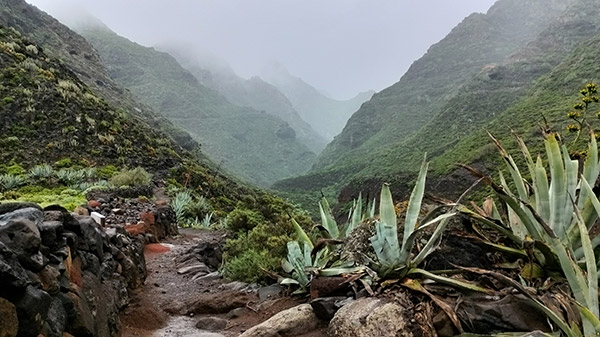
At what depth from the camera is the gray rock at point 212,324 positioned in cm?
507

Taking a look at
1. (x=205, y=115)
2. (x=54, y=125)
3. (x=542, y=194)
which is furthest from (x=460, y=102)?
(x=205, y=115)

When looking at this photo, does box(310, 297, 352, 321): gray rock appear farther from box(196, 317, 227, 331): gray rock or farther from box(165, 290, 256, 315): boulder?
box(165, 290, 256, 315): boulder

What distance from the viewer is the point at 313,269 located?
453 centimetres

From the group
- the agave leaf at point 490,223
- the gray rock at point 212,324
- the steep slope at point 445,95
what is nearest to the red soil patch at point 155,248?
the gray rock at point 212,324

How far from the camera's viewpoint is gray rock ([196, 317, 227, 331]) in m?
5.07

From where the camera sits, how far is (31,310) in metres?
2.94

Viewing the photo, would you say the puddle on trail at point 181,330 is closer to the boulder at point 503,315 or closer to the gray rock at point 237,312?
the gray rock at point 237,312

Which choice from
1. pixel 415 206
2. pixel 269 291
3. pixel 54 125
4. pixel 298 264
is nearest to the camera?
pixel 415 206

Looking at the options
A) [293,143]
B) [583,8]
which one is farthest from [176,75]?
[583,8]

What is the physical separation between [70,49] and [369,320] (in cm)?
6168

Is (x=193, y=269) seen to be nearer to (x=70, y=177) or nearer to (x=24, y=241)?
(x=24, y=241)

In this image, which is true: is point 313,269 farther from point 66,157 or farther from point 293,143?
point 293,143

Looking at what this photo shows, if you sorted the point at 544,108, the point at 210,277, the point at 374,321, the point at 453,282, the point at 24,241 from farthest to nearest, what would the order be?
1. the point at 544,108
2. the point at 210,277
3. the point at 453,282
4. the point at 374,321
5. the point at 24,241

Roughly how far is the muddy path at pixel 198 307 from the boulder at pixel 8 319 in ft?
7.17
